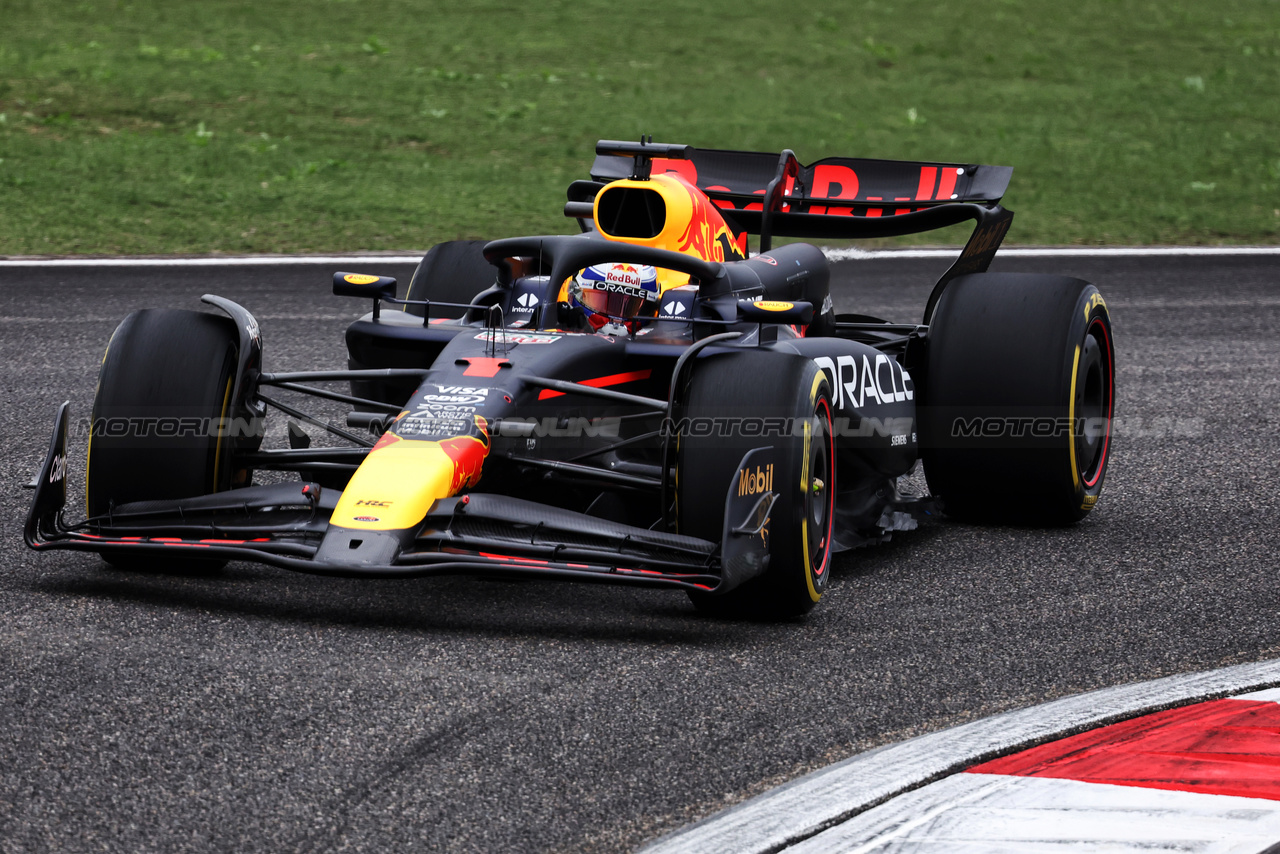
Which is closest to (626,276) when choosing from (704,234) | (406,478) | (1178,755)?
(704,234)

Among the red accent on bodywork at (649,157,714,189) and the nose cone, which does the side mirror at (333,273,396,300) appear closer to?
the nose cone

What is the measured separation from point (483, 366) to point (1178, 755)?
2.48 metres

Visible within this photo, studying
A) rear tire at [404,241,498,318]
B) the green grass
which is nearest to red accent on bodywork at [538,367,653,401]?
rear tire at [404,241,498,318]

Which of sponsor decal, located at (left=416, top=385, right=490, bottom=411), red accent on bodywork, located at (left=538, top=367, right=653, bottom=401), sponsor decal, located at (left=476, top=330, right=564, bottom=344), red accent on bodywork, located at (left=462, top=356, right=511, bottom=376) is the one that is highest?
sponsor decal, located at (left=476, top=330, right=564, bottom=344)

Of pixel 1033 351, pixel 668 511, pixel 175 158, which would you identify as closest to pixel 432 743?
pixel 668 511

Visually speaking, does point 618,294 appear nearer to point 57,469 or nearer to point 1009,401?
point 1009,401

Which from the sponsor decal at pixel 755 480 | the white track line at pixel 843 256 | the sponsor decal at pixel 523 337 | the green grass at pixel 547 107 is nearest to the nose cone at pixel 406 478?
the sponsor decal at pixel 523 337

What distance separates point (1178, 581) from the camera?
17.7 ft

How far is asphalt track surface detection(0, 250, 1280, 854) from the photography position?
3.42 meters

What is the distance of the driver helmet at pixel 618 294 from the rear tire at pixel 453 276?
1355 millimetres

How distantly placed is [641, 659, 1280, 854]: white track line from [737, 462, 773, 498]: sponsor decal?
95 cm

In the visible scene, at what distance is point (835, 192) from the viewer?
766 cm

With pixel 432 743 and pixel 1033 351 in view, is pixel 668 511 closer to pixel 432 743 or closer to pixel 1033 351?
pixel 432 743

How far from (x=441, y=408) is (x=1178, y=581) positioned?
2514mm
